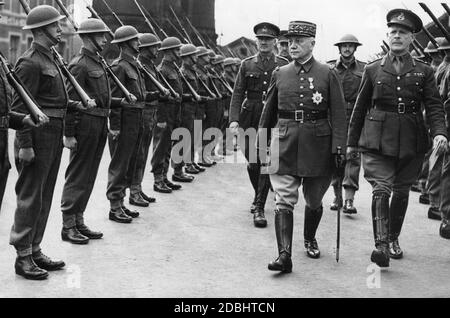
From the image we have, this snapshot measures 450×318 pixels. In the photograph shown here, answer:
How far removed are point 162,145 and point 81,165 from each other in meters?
3.68

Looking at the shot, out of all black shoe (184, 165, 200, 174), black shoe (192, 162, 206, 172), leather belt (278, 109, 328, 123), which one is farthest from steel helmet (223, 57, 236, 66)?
leather belt (278, 109, 328, 123)

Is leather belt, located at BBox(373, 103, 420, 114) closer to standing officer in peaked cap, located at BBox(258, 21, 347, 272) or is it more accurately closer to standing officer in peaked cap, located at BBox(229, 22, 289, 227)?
standing officer in peaked cap, located at BBox(258, 21, 347, 272)

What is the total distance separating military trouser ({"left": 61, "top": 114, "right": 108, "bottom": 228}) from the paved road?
14.4 inches

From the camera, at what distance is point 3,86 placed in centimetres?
534

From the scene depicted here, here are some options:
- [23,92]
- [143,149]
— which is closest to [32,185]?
[23,92]

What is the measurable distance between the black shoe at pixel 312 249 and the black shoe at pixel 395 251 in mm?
750

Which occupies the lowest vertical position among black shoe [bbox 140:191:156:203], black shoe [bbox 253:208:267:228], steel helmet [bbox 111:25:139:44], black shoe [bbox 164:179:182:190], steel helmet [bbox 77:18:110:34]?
black shoe [bbox 164:179:182:190]

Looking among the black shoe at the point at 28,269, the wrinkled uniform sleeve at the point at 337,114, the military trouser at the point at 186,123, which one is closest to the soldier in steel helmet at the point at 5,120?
the black shoe at the point at 28,269

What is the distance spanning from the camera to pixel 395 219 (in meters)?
7.26

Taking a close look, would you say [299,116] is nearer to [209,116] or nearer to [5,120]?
[5,120]

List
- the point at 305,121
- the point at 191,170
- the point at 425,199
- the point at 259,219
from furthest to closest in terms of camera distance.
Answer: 1. the point at 191,170
2. the point at 425,199
3. the point at 259,219
4. the point at 305,121

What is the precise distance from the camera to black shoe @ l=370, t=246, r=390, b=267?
6465 millimetres

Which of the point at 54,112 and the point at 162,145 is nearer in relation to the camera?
the point at 54,112

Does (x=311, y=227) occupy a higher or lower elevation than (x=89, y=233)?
higher
